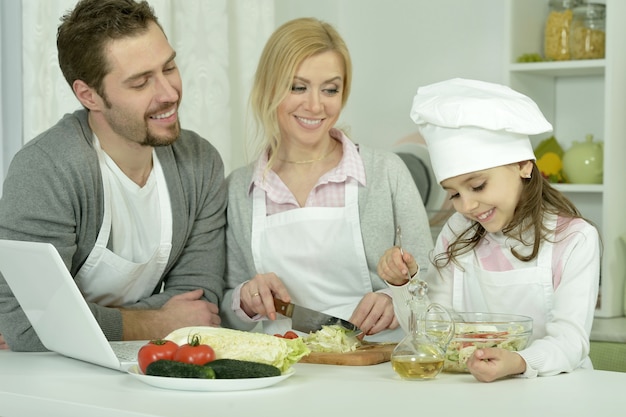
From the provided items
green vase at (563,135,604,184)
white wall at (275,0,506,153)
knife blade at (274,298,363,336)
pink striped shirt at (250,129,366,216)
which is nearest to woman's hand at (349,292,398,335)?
knife blade at (274,298,363,336)

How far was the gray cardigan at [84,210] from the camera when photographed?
7.00 ft

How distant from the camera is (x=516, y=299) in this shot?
1925 millimetres

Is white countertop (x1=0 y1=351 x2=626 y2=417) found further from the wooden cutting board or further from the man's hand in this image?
the man's hand

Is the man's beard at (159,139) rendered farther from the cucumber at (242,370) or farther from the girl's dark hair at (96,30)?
the cucumber at (242,370)

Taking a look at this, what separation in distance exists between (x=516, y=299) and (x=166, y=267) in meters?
0.94

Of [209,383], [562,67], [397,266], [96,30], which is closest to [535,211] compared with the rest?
[397,266]

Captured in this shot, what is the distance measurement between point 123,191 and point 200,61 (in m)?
1.10

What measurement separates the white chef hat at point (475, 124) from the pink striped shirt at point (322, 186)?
565 millimetres

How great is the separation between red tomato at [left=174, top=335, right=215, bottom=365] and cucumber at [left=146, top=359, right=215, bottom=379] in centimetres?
3

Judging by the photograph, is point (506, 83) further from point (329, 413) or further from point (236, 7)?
point (329, 413)

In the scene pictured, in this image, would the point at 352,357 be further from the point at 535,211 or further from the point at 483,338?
the point at 535,211

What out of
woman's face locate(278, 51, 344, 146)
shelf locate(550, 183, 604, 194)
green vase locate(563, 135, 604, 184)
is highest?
woman's face locate(278, 51, 344, 146)

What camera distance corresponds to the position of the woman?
2.40m

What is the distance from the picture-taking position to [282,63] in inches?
94.7
